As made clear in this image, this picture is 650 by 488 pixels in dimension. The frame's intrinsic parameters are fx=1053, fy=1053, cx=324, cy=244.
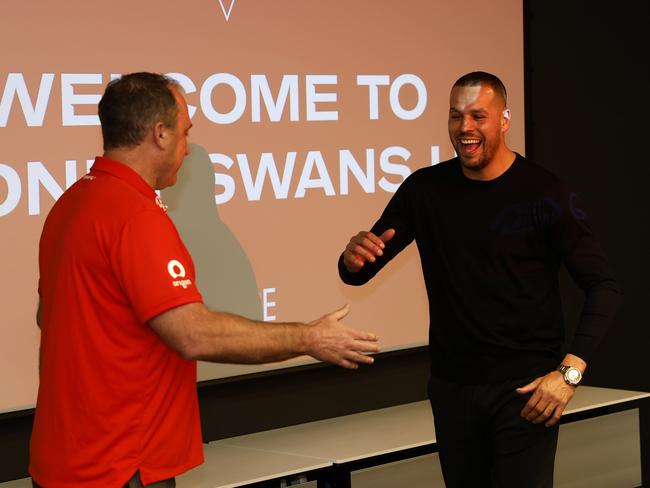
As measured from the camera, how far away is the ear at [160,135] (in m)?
2.26

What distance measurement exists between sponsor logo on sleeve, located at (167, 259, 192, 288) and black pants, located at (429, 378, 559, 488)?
3.45 feet

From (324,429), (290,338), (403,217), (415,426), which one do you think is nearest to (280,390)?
(324,429)

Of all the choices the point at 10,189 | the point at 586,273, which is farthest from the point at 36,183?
the point at 586,273

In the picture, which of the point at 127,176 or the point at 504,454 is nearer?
the point at 127,176

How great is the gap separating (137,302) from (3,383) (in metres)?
1.70

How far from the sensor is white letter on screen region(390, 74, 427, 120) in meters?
4.66

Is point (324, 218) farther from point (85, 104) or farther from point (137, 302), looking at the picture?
point (137, 302)

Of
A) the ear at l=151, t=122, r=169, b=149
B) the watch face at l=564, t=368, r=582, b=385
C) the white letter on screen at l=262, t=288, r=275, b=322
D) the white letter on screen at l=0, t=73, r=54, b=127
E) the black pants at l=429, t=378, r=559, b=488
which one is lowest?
the black pants at l=429, t=378, r=559, b=488

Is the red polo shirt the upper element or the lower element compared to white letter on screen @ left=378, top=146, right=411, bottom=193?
lower

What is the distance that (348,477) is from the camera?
3.92 metres

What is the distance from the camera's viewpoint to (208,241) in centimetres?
407

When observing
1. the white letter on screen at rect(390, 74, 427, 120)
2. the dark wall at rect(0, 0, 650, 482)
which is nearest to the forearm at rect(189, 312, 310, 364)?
the white letter on screen at rect(390, 74, 427, 120)

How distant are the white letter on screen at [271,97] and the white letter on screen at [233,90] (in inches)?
2.2

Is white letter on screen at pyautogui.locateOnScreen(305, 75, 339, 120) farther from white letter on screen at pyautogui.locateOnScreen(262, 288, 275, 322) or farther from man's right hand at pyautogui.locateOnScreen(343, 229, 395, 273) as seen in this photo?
man's right hand at pyautogui.locateOnScreen(343, 229, 395, 273)
